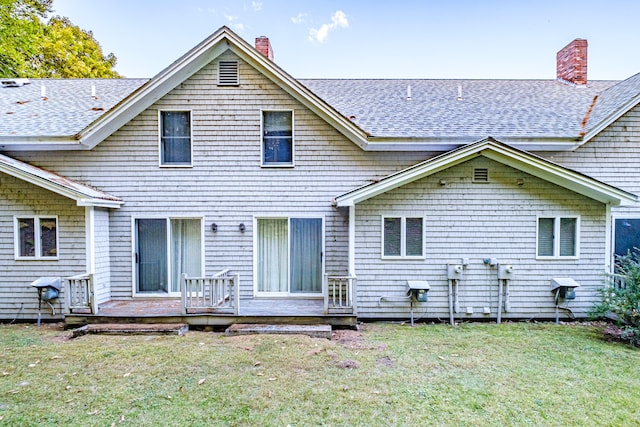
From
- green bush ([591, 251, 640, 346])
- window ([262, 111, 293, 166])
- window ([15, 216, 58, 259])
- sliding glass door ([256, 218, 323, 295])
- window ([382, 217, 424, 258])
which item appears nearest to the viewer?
green bush ([591, 251, 640, 346])

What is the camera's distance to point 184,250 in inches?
328

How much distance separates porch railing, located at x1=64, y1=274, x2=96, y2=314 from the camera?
696 centimetres

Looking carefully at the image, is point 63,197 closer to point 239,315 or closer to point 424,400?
point 239,315

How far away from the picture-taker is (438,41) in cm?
2012

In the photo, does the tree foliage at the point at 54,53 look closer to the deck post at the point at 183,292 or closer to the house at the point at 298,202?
the house at the point at 298,202

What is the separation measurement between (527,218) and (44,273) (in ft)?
36.0

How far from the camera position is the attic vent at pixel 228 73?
329 inches

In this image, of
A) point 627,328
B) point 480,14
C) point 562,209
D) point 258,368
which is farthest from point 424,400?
point 480,14

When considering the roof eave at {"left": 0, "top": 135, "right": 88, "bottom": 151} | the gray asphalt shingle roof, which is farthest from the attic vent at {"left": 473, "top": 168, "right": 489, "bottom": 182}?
the roof eave at {"left": 0, "top": 135, "right": 88, "bottom": 151}

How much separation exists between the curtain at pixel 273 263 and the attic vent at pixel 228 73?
371 centimetres

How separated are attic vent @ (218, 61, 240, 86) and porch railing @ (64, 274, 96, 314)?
5.38 meters

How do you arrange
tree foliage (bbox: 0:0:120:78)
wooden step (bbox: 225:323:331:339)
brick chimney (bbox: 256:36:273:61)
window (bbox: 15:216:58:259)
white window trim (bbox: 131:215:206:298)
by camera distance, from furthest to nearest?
tree foliage (bbox: 0:0:120:78), brick chimney (bbox: 256:36:273:61), white window trim (bbox: 131:215:206:298), window (bbox: 15:216:58:259), wooden step (bbox: 225:323:331:339)

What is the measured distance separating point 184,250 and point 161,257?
0.59 m

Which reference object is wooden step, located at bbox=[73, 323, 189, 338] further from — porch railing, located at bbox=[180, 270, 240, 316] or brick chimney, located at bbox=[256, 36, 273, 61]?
brick chimney, located at bbox=[256, 36, 273, 61]
